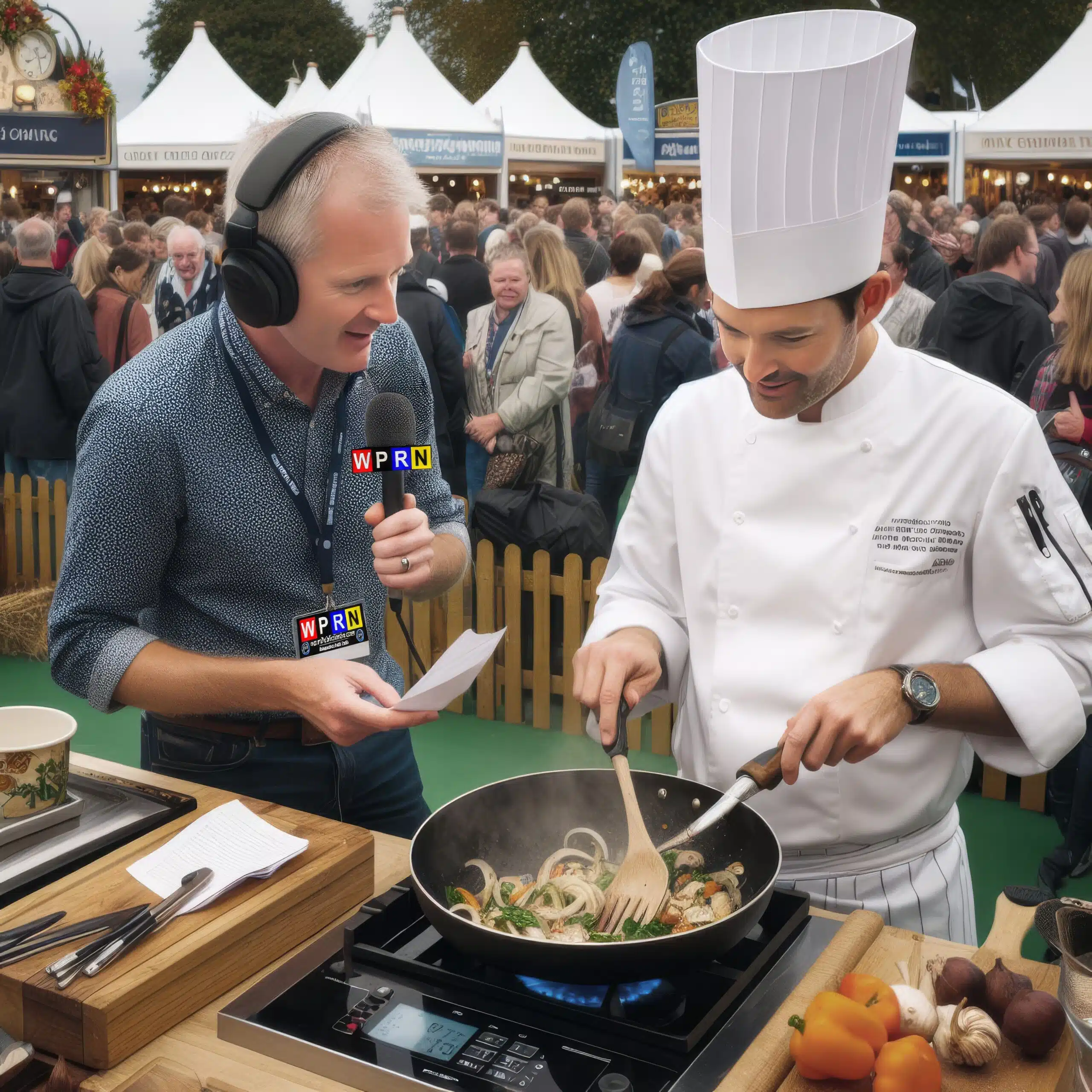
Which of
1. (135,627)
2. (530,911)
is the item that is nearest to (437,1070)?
(530,911)

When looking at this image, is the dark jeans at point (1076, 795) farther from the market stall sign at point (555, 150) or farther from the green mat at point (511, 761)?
the market stall sign at point (555, 150)

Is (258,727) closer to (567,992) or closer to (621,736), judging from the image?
(621,736)

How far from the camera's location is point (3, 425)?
6.39 meters

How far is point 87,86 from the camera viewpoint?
14.6 m

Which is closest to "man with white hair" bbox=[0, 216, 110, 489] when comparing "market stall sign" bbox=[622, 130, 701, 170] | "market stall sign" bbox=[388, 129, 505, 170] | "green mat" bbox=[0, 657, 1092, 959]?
"green mat" bbox=[0, 657, 1092, 959]

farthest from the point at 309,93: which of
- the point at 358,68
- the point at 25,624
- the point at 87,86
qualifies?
the point at 25,624

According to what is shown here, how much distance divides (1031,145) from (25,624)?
13.0 metres

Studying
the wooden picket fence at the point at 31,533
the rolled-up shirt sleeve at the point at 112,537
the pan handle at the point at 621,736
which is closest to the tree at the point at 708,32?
the wooden picket fence at the point at 31,533

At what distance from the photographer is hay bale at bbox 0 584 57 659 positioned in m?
6.02

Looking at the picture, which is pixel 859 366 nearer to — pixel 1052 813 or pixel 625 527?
pixel 625 527

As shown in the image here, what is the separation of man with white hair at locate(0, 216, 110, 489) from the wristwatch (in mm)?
5410

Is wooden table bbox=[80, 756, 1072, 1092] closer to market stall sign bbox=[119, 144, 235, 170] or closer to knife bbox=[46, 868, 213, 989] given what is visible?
knife bbox=[46, 868, 213, 989]

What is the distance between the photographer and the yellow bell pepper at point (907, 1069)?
3.80 feet

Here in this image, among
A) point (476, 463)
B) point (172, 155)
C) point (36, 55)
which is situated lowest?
point (476, 463)
